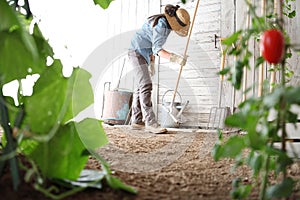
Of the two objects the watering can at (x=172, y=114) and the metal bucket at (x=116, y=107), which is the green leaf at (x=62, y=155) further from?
the metal bucket at (x=116, y=107)

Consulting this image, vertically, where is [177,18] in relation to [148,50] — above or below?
above

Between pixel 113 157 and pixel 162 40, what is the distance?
1.85 m

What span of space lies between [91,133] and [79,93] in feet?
0.33

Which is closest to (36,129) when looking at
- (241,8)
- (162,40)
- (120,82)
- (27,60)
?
(27,60)

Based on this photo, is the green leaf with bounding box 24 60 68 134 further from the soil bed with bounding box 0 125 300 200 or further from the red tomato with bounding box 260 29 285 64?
the red tomato with bounding box 260 29 285 64

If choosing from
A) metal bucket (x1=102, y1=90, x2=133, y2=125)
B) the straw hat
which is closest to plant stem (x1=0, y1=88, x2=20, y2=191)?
the straw hat

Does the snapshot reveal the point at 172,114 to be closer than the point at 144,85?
No

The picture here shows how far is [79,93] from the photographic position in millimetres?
636

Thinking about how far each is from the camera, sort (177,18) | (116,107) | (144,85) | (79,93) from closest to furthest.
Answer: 1. (79,93)
2. (144,85)
3. (177,18)
4. (116,107)

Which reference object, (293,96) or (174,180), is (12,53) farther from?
(174,180)

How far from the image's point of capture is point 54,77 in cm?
64

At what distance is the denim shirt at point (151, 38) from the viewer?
294cm

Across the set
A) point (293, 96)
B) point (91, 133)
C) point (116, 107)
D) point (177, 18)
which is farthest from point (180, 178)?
point (116, 107)

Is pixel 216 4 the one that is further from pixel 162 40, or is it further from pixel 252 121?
pixel 252 121
